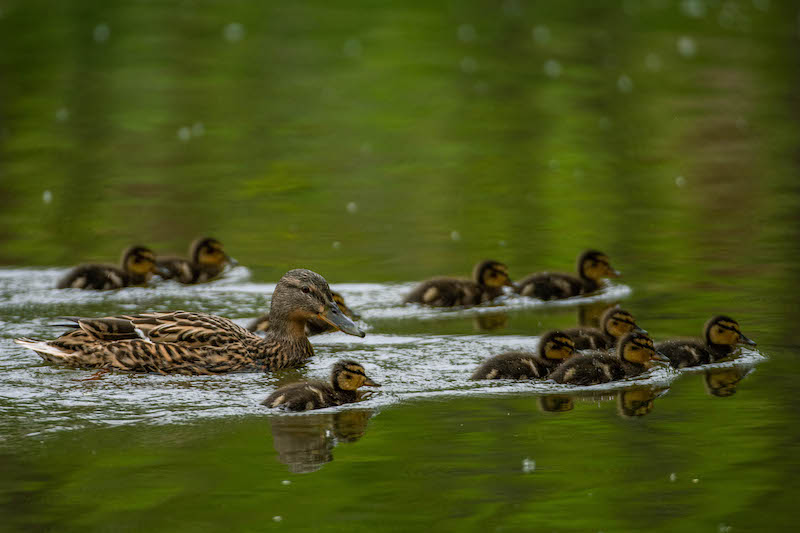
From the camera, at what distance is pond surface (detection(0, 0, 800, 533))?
5402mm

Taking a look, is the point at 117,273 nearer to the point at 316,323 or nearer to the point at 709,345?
the point at 316,323

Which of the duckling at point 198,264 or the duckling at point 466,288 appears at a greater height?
the duckling at point 198,264

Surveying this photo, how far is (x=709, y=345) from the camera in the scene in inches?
284

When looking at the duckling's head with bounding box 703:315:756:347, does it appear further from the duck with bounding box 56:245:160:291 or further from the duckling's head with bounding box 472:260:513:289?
the duck with bounding box 56:245:160:291

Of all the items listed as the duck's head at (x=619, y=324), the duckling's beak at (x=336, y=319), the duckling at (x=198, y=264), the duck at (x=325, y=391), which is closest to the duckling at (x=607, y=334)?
the duck's head at (x=619, y=324)

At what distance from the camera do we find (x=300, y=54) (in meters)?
19.0

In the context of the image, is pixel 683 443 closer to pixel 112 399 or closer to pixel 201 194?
pixel 112 399

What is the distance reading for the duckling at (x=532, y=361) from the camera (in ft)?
22.2

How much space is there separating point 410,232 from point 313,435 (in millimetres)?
4561

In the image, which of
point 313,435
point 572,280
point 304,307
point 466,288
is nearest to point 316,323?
point 304,307

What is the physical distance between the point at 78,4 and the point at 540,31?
6748 mm

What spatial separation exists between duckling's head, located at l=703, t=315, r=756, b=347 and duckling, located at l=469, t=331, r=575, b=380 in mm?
698

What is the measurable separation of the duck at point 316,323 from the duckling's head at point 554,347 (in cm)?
123

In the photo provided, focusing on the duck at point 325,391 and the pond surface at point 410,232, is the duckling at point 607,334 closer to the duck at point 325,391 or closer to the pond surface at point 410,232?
the pond surface at point 410,232
